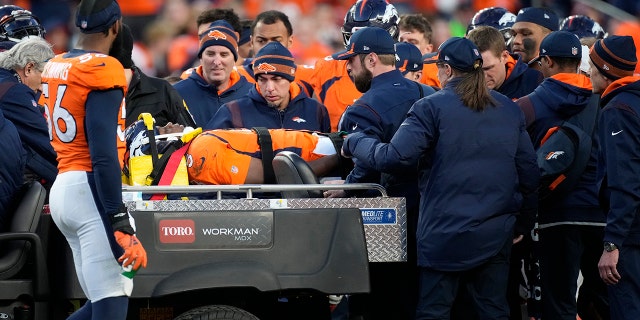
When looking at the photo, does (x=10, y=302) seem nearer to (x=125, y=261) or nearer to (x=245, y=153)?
(x=125, y=261)

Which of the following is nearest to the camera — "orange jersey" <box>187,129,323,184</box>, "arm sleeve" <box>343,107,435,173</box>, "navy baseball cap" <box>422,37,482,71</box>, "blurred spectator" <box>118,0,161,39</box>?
"arm sleeve" <box>343,107,435,173</box>

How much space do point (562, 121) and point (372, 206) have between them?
154 cm

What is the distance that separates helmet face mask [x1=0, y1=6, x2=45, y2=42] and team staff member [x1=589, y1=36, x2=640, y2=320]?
4.27 metres

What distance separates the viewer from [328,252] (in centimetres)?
577

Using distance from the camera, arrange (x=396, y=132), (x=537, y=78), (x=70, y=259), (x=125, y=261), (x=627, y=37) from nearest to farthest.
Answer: (x=125, y=261) < (x=70, y=259) < (x=396, y=132) < (x=627, y=37) < (x=537, y=78)

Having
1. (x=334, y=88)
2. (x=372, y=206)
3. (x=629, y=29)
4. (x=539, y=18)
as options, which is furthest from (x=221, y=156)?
(x=629, y=29)

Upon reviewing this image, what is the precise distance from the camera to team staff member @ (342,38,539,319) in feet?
19.9

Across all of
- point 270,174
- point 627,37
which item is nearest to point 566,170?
point 627,37

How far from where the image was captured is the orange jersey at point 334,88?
28.0 ft

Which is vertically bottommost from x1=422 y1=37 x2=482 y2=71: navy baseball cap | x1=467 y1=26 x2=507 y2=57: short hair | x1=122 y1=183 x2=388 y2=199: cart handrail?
x1=122 y1=183 x2=388 y2=199: cart handrail

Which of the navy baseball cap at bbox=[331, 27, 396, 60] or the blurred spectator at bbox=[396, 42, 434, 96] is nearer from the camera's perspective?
the navy baseball cap at bbox=[331, 27, 396, 60]

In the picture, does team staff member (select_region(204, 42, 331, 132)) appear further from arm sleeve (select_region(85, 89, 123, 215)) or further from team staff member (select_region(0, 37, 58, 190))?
arm sleeve (select_region(85, 89, 123, 215))

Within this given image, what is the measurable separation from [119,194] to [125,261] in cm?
30

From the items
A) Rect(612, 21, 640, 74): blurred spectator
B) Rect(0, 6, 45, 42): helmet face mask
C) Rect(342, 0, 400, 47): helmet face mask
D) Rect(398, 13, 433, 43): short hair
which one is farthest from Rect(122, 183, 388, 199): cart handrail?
Rect(612, 21, 640, 74): blurred spectator
